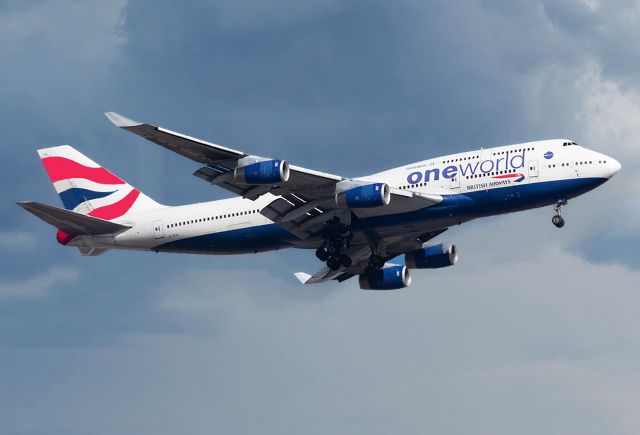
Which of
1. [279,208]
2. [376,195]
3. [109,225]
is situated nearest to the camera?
[376,195]

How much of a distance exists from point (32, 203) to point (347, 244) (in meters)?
16.8

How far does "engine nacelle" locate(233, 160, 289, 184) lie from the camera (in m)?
52.3

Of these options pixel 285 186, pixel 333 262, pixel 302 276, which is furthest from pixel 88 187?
pixel 333 262

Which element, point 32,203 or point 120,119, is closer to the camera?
point 120,119

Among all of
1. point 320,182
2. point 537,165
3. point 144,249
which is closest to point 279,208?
point 320,182

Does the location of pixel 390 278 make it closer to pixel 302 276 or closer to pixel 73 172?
pixel 302 276

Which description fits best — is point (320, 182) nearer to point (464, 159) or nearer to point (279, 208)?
point (279, 208)

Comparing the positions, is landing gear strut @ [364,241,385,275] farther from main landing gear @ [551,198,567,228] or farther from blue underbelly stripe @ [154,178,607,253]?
main landing gear @ [551,198,567,228]

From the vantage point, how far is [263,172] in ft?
172

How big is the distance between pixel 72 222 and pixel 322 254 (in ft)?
46.2

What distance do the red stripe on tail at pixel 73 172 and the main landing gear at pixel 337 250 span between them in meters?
15.0

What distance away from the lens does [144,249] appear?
62.8 meters

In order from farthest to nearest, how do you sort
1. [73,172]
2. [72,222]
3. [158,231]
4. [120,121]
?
[73,172]
[158,231]
[72,222]
[120,121]

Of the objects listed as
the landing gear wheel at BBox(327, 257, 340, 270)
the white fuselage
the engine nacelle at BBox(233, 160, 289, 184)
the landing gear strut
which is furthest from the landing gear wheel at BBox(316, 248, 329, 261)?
the engine nacelle at BBox(233, 160, 289, 184)
